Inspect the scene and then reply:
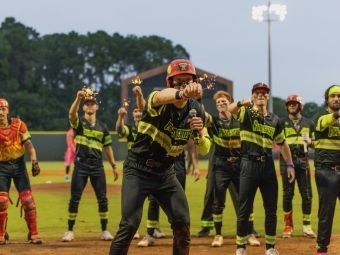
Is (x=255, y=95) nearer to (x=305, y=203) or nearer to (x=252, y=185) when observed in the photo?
(x=252, y=185)

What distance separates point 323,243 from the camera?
828 cm

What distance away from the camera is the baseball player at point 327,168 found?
26.9ft

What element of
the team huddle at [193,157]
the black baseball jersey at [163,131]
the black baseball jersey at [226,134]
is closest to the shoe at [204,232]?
the team huddle at [193,157]

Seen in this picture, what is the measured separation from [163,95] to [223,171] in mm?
4452

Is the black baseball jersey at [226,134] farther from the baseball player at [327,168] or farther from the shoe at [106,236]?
the shoe at [106,236]

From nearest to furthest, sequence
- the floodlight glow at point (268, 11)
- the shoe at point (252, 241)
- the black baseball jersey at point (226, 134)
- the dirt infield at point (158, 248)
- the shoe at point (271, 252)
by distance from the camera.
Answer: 1. the shoe at point (271, 252)
2. the dirt infield at point (158, 248)
3. the shoe at point (252, 241)
4. the black baseball jersey at point (226, 134)
5. the floodlight glow at point (268, 11)

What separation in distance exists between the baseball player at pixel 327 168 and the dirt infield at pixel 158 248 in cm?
103

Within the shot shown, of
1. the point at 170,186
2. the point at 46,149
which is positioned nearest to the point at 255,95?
the point at 170,186

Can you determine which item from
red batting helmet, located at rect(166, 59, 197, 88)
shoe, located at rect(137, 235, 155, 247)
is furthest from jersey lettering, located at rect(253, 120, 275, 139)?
shoe, located at rect(137, 235, 155, 247)

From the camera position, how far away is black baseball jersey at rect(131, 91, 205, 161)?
639 centimetres

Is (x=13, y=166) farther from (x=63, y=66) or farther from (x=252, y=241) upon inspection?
(x=63, y=66)

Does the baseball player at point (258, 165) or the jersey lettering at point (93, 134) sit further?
the jersey lettering at point (93, 134)

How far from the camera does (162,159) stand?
21.8ft

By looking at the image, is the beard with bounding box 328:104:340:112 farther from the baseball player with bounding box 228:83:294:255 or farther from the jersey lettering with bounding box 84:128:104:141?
the jersey lettering with bounding box 84:128:104:141
